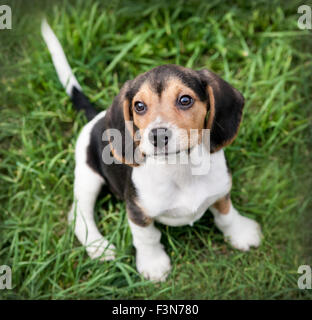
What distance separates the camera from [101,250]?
4441 millimetres

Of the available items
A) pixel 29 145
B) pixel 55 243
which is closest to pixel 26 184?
Answer: pixel 29 145

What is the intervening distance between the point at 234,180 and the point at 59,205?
196 cm

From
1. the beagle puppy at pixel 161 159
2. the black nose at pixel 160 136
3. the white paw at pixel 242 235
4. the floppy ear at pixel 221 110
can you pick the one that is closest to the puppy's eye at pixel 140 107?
the beagle puppy at pixel 161 159

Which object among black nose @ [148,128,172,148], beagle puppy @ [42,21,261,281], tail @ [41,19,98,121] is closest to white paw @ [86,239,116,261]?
beagle puppy @ [42,21,261,281]

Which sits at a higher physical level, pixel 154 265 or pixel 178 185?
pixel 178 185

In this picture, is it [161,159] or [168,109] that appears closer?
[168,109]

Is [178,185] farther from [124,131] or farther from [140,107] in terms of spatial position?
[140,107]

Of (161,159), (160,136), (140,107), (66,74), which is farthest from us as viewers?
(66,74)

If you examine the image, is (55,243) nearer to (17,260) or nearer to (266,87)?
(17,260)

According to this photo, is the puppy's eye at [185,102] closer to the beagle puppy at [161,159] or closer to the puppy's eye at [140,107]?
the beagle puppy at [161,159]

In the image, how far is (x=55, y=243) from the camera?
450cm

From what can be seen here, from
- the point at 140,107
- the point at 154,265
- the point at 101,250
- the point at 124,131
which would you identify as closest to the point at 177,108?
the point at 140,107

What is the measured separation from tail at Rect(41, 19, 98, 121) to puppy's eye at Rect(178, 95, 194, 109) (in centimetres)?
176

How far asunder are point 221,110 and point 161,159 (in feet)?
1.96
